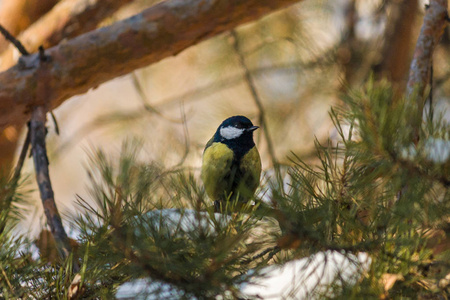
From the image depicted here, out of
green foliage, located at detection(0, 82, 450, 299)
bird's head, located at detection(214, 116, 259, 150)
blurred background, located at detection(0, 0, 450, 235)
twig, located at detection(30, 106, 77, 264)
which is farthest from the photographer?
blurred background, located at detection(0, 0, 450, 235)

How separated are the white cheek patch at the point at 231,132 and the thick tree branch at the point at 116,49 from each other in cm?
34

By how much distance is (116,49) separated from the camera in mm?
1631

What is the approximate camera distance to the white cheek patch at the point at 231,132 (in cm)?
165

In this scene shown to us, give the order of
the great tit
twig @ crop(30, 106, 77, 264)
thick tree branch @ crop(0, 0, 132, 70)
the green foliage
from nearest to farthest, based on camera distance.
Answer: the green foliage, twig @ crop(30, 106, 77, 264), the great tit, thick tree branch @ crop(0, 0, 132, 70)

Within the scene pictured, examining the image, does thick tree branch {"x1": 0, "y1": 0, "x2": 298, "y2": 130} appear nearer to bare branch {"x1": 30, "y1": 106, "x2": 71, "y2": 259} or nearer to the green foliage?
bare branch {"x1": 30, "y1": 106, "x2": 71, "y2": 259}

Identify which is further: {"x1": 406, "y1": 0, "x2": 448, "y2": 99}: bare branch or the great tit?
the great tit

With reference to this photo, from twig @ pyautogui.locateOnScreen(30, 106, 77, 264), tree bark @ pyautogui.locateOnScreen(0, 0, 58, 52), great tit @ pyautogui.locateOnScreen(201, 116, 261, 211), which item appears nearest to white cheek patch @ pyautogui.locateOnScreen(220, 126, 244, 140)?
great tit @ pyautogui.locateOnScreen(201, 116, 261, 211)

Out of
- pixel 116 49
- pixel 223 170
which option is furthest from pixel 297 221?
pixel 116 49

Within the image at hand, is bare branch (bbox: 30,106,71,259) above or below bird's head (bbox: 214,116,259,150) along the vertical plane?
above

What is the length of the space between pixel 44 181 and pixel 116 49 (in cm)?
53

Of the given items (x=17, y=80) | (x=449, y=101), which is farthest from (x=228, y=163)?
(x=449, y=101)

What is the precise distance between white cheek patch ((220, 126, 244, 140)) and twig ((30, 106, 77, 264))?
0.58 meters

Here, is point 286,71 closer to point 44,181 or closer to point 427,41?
point 427,41

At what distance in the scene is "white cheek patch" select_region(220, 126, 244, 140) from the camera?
5.42ft
